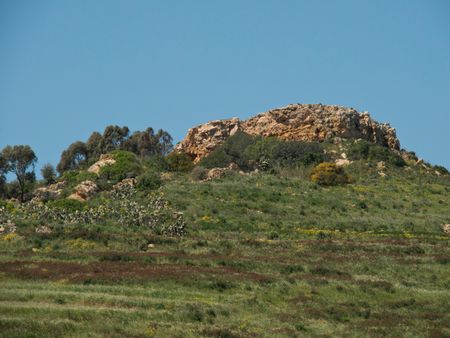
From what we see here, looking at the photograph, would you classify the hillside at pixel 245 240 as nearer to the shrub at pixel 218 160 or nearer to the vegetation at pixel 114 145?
the shrub at pixel 218 160

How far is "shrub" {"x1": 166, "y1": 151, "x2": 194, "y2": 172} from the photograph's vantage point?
10244 cm

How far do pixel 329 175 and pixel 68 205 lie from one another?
30166mm

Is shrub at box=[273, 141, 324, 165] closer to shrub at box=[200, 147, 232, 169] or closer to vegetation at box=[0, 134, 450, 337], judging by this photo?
vegetation at box=[0, 134, 450, 337]

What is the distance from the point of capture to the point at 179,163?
4055 inches

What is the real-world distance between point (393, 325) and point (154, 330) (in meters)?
10.8

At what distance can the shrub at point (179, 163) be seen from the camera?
10244 cm

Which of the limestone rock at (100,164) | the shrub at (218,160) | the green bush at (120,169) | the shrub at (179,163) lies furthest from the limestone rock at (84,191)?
the shrub at (218,160)

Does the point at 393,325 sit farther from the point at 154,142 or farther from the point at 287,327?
the point at 154,142

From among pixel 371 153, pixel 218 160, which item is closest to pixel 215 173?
pixel 218 160

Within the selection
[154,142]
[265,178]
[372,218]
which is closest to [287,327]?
[372,218]

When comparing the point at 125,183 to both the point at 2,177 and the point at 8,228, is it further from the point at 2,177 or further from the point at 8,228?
the point at 8,228

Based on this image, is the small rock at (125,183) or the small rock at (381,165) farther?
the small rock at (381,165)

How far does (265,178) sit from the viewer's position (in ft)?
304

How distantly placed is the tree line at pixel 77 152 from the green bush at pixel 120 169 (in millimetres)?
9389
